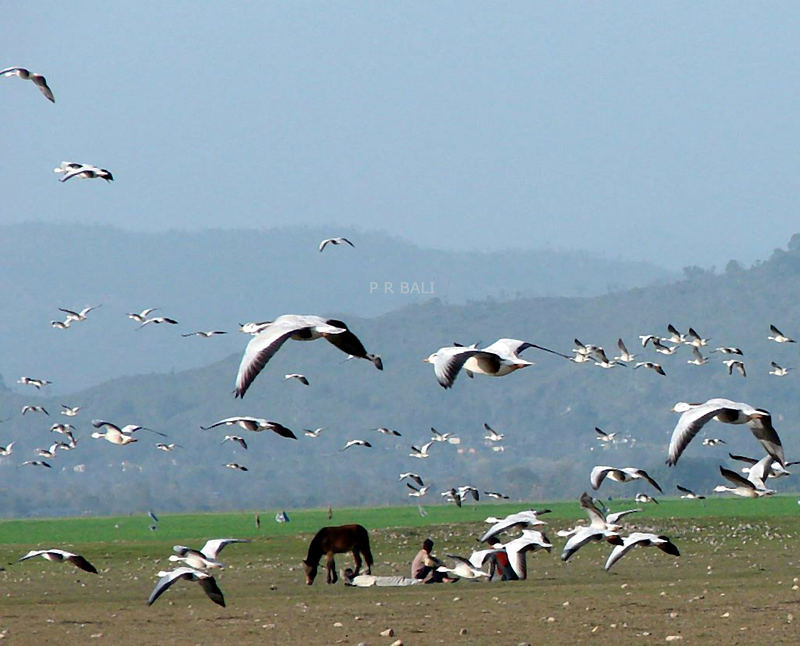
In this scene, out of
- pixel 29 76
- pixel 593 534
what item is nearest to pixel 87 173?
pixel 29 76

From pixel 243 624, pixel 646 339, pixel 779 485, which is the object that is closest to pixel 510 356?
pixel 243 624

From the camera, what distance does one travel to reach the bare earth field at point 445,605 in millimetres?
21656

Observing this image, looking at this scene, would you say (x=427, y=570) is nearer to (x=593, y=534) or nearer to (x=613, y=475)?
(x=613, y=475)

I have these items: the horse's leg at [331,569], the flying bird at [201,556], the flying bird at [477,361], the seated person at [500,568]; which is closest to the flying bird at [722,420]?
the flying bird at [477,361]

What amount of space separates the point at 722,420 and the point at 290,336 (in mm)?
4828

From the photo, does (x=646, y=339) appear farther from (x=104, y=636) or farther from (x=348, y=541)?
(x=104, y=636)

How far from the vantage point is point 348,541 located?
101ft

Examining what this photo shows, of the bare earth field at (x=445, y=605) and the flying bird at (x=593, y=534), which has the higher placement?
the flying bird at (x=593, y=534)

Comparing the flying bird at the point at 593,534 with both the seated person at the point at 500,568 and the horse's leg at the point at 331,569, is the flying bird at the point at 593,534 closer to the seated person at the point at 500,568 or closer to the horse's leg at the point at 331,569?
the seated person at the point at 500,568

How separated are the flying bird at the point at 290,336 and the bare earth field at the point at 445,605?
4.55m

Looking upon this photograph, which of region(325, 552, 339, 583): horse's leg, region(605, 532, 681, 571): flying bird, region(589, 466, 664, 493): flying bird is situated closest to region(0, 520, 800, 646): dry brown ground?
region(325, 552, 339, 583): horse's leg

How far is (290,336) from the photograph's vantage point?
60.7 ft

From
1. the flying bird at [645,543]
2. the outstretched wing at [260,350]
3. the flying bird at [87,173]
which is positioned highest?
the flying bird at [87,173]

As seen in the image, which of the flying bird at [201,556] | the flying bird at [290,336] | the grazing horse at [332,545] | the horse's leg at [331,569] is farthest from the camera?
the grazing horse at [332,545]
